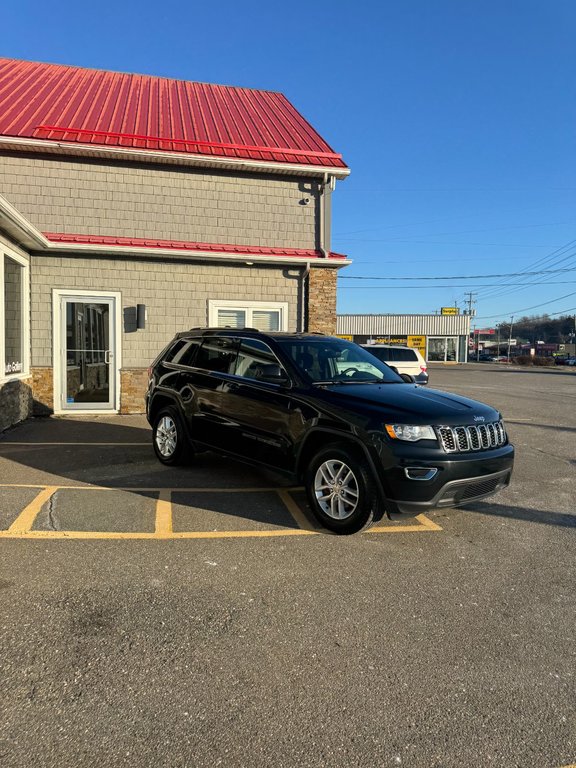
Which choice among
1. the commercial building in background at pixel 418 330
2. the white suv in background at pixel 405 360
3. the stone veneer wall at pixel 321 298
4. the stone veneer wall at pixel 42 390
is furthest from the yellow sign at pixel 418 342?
the stone veneer wall at pixel 42 390

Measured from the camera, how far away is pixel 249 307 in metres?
11.7

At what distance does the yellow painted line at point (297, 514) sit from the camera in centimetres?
486

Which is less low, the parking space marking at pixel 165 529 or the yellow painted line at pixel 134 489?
the yellow painted line at pixel 134 489

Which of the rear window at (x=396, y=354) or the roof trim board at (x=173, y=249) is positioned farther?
the rear window at (x=396, y=354)

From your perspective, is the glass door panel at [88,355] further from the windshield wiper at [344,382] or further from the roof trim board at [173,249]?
the windshield wiper at [344,382]

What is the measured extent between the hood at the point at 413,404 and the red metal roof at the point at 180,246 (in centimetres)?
683

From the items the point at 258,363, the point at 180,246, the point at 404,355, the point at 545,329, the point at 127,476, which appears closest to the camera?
the point at 258,363

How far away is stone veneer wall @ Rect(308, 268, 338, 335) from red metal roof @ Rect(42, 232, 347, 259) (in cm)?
38

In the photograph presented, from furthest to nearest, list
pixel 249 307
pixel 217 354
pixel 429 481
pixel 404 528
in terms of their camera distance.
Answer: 1. pixel 249 307
2. pixel 217 354
3. pixel 404 528
4. pixel 429 481

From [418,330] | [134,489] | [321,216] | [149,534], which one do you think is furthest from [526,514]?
[418,330]

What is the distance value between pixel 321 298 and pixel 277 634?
30.5 feet

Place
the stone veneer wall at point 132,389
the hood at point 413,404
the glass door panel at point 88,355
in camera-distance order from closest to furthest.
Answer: the hood at point 413,404 < the glass door panel at point 88,355 < the stone veneer wall at point 132,389

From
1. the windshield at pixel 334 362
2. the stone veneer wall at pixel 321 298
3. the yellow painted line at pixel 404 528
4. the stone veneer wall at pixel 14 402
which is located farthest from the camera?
the stone veneer wall at pixel 321 298

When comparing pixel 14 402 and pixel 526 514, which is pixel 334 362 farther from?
pixel 14 402
